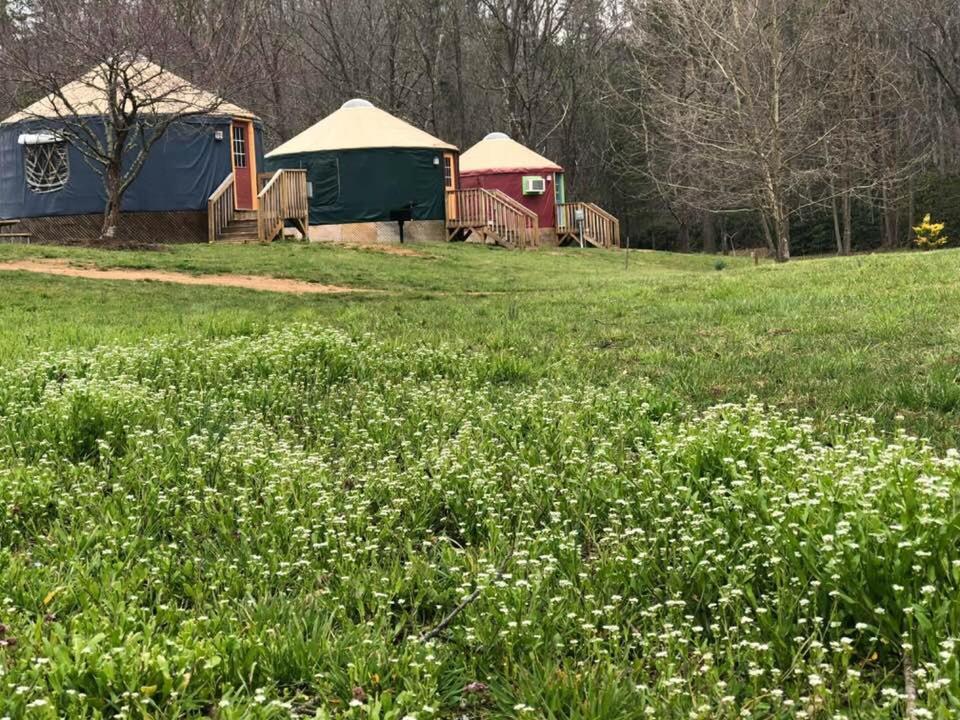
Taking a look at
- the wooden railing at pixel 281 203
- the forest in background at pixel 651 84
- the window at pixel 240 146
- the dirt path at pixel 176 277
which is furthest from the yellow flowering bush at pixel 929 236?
the dirt path at pixel 176 277

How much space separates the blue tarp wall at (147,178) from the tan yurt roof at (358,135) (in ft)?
12.3

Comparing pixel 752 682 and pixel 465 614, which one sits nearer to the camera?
pixel 752 682

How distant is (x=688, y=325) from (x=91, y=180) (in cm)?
2178

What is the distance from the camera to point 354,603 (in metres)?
3.27

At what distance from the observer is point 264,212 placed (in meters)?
26.4

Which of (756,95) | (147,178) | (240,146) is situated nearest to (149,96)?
(147,178)

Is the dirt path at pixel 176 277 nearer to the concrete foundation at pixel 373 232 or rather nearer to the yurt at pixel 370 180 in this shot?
the concrete foundation at pixel 373 232

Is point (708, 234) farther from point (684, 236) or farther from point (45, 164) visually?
point (45, 164)

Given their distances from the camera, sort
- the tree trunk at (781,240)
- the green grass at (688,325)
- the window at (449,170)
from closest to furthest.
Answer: the green grass at (688,325), the tree trunk at (781,240), the window at (449,170)

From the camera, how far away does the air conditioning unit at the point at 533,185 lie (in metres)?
35.4

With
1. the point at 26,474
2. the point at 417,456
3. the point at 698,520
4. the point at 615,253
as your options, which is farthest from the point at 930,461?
the point at 615,253

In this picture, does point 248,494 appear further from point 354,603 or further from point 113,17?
point 113,17

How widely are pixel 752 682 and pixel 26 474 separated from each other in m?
3.02

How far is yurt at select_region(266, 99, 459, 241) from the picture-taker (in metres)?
30.7
